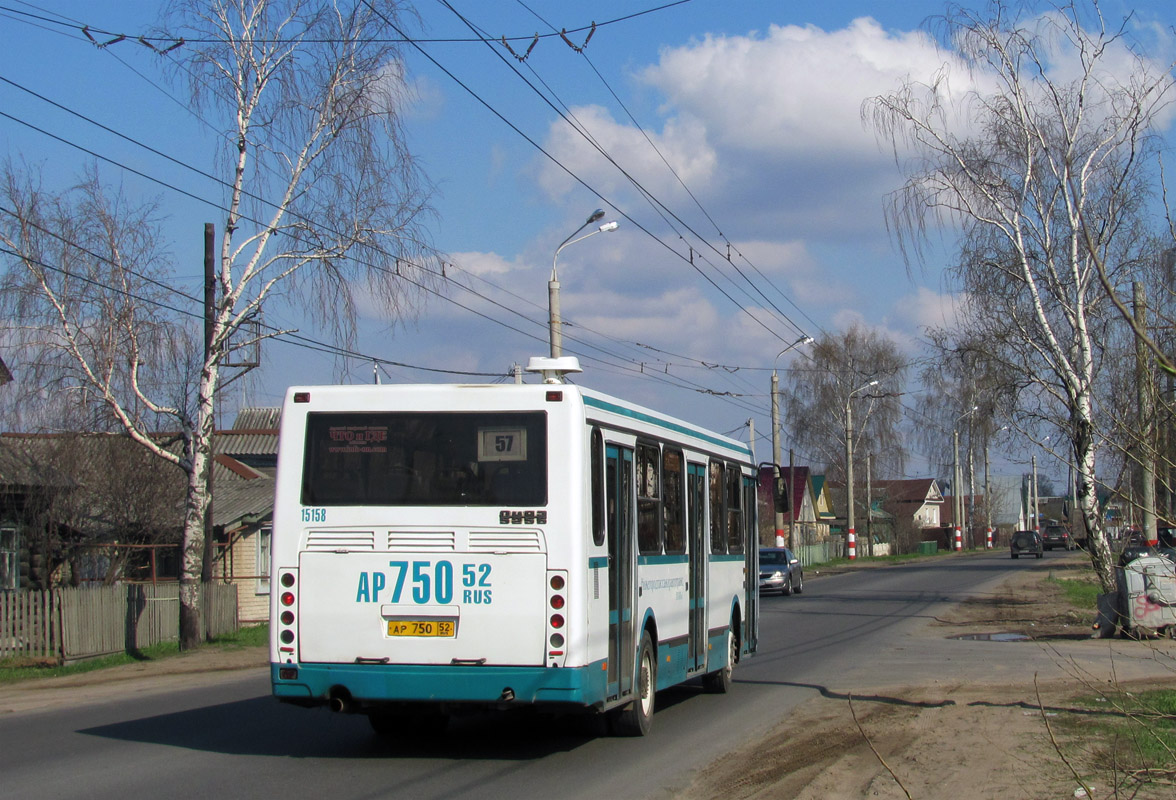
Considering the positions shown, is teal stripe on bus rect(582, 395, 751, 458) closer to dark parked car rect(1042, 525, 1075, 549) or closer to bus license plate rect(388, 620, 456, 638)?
bus license plate rect(388, 620, 456, 638)

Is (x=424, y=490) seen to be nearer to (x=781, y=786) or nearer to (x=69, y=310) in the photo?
(x=781, y=786)

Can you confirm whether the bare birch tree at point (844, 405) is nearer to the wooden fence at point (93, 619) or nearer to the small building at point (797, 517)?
the small building at point (797, 517)

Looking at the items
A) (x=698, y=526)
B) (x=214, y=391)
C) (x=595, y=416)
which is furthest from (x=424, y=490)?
(x=214, y=391)

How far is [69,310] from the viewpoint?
20516 millimetres

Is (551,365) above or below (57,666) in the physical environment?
above

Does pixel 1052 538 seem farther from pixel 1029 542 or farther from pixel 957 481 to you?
pixel 1029 542

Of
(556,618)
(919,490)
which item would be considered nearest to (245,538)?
(556,618)

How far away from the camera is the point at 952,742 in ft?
33.3

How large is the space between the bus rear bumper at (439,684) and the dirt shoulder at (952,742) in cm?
114

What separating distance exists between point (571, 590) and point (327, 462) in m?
2.18

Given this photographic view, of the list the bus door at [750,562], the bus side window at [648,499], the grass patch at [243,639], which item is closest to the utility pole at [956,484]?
the grass patch at [243,639]

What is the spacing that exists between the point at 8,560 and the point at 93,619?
6400 millimetres

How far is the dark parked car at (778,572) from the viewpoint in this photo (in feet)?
120

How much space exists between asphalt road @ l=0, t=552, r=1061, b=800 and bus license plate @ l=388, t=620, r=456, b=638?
100cm
